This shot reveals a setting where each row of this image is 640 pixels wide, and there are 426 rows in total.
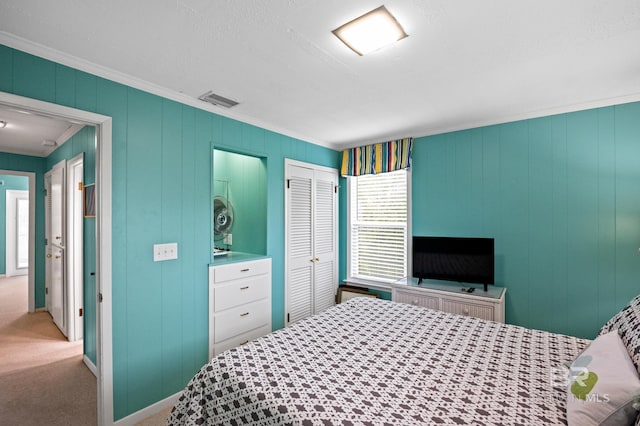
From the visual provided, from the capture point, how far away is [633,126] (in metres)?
2.43

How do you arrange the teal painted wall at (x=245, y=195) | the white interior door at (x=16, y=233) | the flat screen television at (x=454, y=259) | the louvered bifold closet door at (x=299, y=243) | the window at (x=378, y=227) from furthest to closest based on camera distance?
1. the white interior door at (x=16, y=233)
2. the window at (x=378, y=227)
3. the louvered bifold closet door at (x=299, y=243)
4. the teal painted wall at (x=245, y=195)
5. the flat screen television at (x=454, y=259)

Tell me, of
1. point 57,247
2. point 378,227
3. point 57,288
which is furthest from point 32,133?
point 378,227

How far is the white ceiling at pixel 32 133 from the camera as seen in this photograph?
117 inches

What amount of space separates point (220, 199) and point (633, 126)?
12.5 feet

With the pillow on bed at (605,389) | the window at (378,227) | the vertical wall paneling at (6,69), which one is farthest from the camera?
the window at (378,227)

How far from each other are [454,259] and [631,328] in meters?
1.78

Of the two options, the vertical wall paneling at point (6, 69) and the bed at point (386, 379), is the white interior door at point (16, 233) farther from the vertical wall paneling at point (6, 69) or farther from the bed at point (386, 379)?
the bed at point (386, 379)

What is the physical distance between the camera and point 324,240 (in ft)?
13.0

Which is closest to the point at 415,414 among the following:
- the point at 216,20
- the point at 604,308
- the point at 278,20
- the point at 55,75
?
the point at 278,20

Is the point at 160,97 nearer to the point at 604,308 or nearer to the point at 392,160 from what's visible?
the point at 392,160

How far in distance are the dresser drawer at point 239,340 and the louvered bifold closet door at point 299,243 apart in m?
0.42

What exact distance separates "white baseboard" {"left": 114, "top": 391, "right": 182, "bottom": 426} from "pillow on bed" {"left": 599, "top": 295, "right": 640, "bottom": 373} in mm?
2826

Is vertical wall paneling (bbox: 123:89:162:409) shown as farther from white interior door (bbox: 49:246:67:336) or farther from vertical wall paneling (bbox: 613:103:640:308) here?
vertical wall paneling (bbox: 613:103:640:308)

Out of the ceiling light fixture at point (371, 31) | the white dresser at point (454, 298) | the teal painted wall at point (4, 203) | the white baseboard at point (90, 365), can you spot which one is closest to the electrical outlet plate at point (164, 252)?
the white baseboard at point (90, 365)
